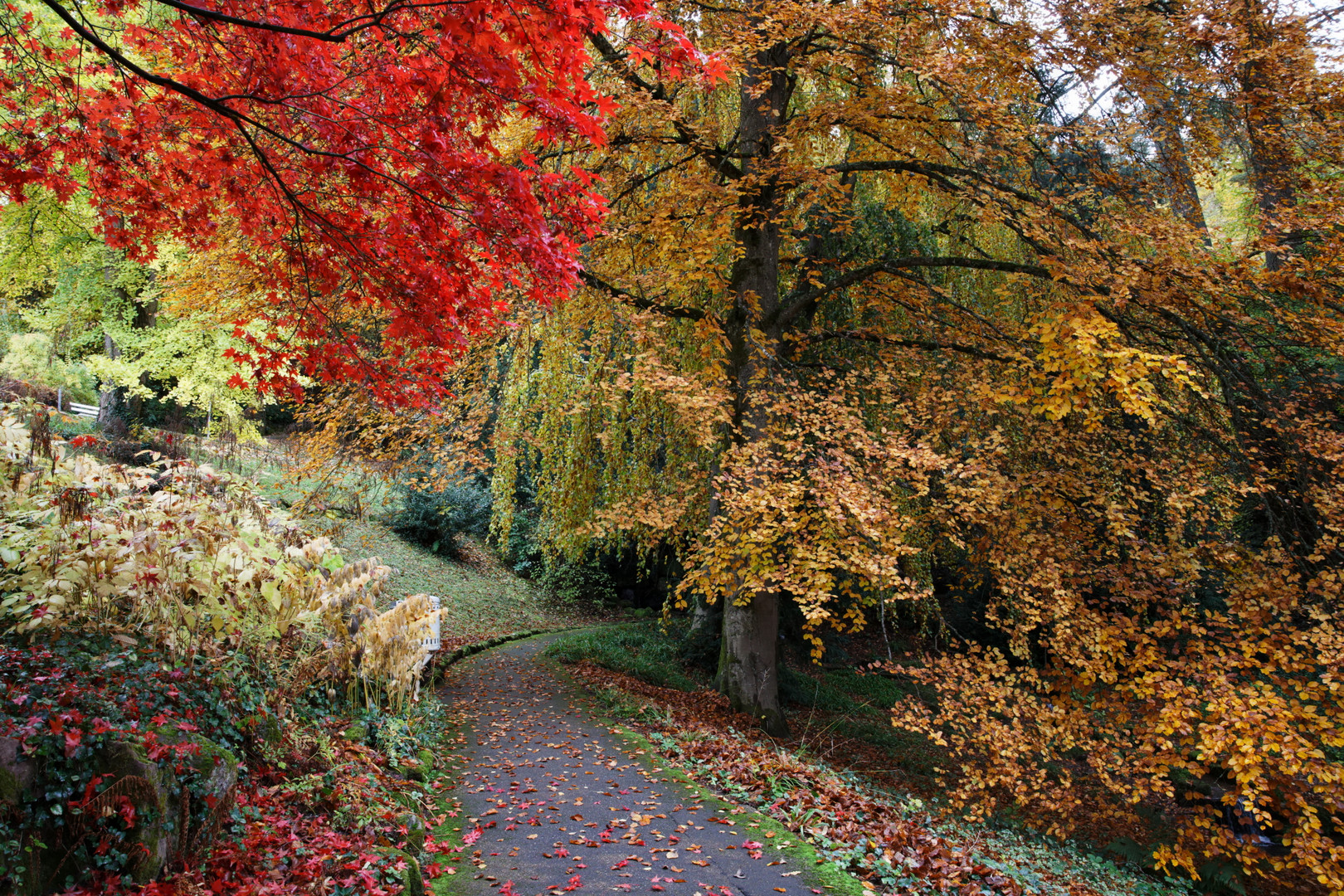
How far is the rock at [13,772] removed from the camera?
2.32 metres

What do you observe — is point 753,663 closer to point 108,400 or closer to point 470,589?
point 470,589

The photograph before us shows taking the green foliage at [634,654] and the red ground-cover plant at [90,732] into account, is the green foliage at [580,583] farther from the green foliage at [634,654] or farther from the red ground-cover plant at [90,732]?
the red ground-cover plant at [90,732]

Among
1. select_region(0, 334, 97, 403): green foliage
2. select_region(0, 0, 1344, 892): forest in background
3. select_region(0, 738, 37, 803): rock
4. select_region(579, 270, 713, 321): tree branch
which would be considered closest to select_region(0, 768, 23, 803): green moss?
select_region(0, 738, 37, 803): rock

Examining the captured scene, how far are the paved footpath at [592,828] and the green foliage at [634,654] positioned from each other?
2.97 metres

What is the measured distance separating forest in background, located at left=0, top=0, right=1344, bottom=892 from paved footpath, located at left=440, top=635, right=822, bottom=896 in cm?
169

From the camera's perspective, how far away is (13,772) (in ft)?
7.77

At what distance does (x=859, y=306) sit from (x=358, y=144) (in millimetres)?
6924

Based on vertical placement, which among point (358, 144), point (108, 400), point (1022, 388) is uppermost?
point (358, 144)

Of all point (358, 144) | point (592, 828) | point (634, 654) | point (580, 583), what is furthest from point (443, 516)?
point (358, 144)

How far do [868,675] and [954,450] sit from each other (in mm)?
6441

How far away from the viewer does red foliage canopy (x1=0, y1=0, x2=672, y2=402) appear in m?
3.00

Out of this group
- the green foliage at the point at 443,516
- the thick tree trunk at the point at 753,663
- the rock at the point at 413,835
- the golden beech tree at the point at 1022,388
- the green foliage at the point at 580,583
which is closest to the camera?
the rock at the point at 413,835

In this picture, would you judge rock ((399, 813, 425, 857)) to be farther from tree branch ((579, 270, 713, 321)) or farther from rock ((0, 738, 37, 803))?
tree branch ((579, 270, 713, 321))

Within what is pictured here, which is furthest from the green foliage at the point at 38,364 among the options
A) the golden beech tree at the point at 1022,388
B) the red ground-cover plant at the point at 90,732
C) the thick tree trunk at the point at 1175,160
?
the thick tree trunk at the point at 1175,160
